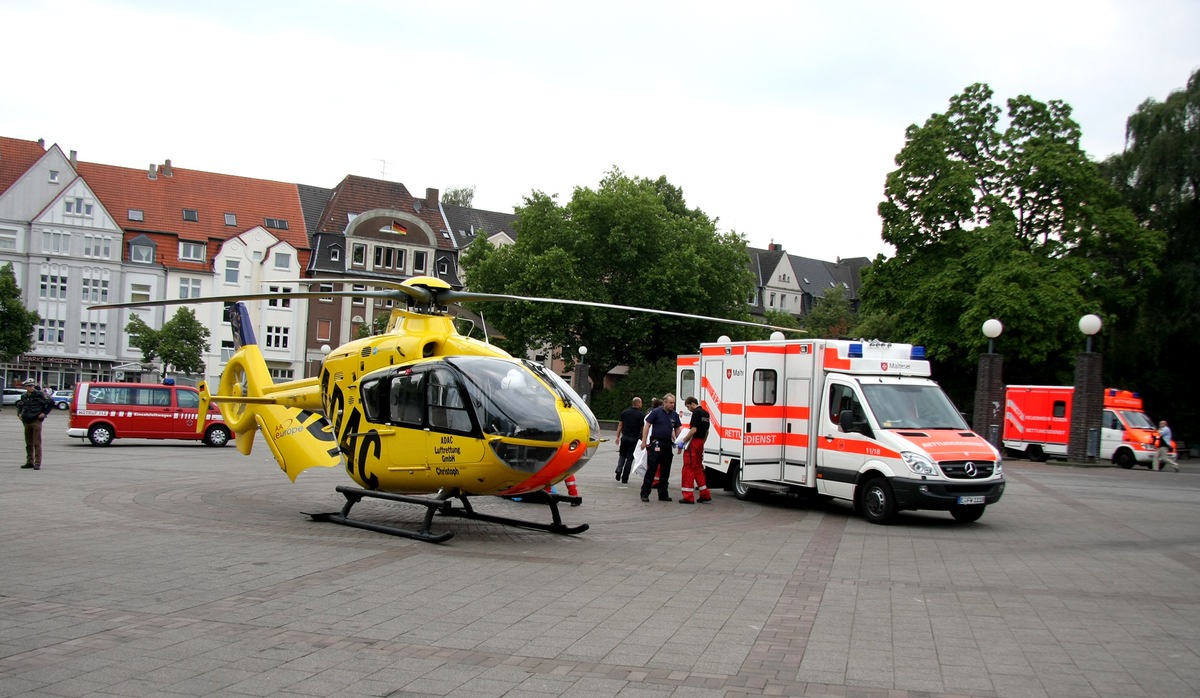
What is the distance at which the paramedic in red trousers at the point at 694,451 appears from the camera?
16188 millimetres

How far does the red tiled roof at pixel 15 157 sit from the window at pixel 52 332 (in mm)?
8496

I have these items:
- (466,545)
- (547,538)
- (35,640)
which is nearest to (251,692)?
(35,640)

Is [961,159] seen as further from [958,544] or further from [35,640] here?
[35,640]

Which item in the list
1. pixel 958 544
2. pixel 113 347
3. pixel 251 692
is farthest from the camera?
pixel 113 347

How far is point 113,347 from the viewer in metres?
61.9

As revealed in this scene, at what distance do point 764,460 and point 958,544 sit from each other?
4.44 m

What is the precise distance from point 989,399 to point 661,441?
18.6m

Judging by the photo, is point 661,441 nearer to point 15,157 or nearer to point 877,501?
point 877,501

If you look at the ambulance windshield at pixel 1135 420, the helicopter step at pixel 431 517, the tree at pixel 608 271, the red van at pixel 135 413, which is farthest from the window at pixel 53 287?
the ambulance windshield at pixel 1135 420

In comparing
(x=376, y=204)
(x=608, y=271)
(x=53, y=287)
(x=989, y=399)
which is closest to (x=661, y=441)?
(x=989, y=399)

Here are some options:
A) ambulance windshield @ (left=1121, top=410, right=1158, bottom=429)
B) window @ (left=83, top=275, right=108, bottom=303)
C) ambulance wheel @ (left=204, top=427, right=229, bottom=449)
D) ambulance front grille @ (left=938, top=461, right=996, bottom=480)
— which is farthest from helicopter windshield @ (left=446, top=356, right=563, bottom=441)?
window @ (left=83, top=275, right=108, bottom=303)

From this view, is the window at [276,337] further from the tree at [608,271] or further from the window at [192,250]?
the tree at [608,271]

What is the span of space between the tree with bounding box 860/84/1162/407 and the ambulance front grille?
25233 mm

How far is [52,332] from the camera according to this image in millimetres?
60594
